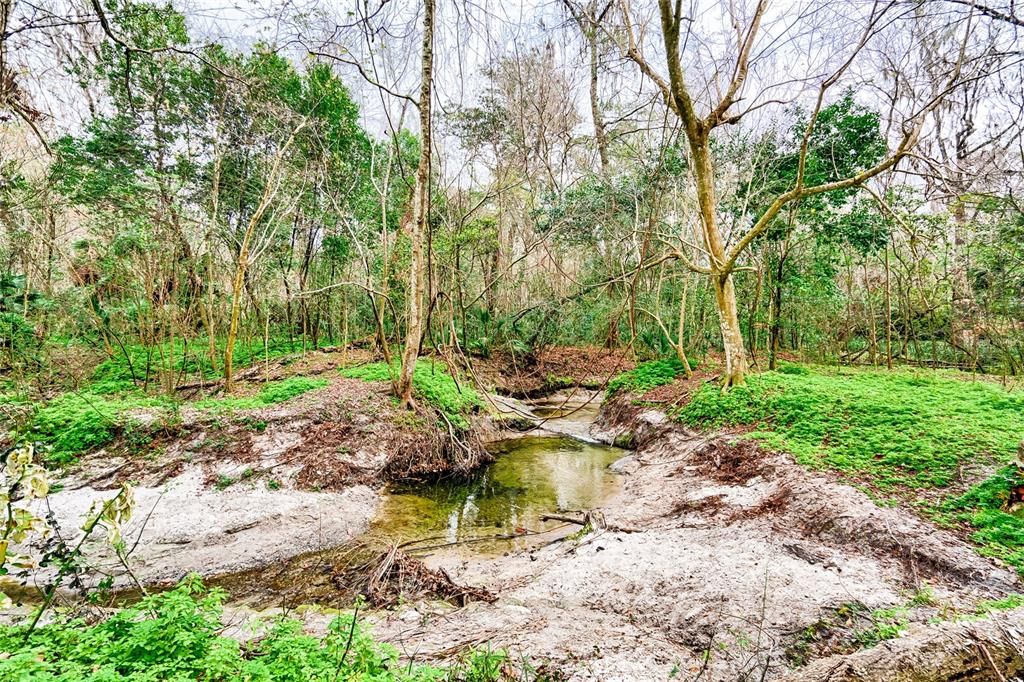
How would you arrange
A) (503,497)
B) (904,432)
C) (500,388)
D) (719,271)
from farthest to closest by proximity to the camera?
(500,388)
(719,271)
(503,497)
(904,432)

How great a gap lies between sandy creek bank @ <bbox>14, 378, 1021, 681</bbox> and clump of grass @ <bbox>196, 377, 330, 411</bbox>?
1.47m

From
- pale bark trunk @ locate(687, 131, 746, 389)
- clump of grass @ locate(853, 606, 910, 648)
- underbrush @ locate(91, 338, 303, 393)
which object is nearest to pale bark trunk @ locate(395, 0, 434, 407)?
underbrush @ locate(91, 338, 303, 393)

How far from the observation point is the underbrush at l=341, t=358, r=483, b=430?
8.12 m

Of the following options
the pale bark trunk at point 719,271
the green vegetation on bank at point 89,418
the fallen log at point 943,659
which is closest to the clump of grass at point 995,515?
the fallen log at point 943,659

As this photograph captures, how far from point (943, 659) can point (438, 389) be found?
7.44 meters

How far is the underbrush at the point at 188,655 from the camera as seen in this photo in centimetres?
205

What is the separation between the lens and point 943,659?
6.22 ft

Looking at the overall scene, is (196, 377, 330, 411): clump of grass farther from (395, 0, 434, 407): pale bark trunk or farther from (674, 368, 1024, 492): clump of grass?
(674, 368, 1024, 492): clump of grass

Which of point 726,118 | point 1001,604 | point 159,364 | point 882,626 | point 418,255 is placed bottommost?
point 882,626

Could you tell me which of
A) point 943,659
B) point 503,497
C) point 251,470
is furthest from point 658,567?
point 251,470

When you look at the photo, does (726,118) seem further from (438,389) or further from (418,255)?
(438,389)

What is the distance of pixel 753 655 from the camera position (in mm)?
2594

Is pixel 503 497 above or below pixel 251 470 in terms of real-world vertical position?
below

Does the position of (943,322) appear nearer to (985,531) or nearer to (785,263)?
(785,263)
